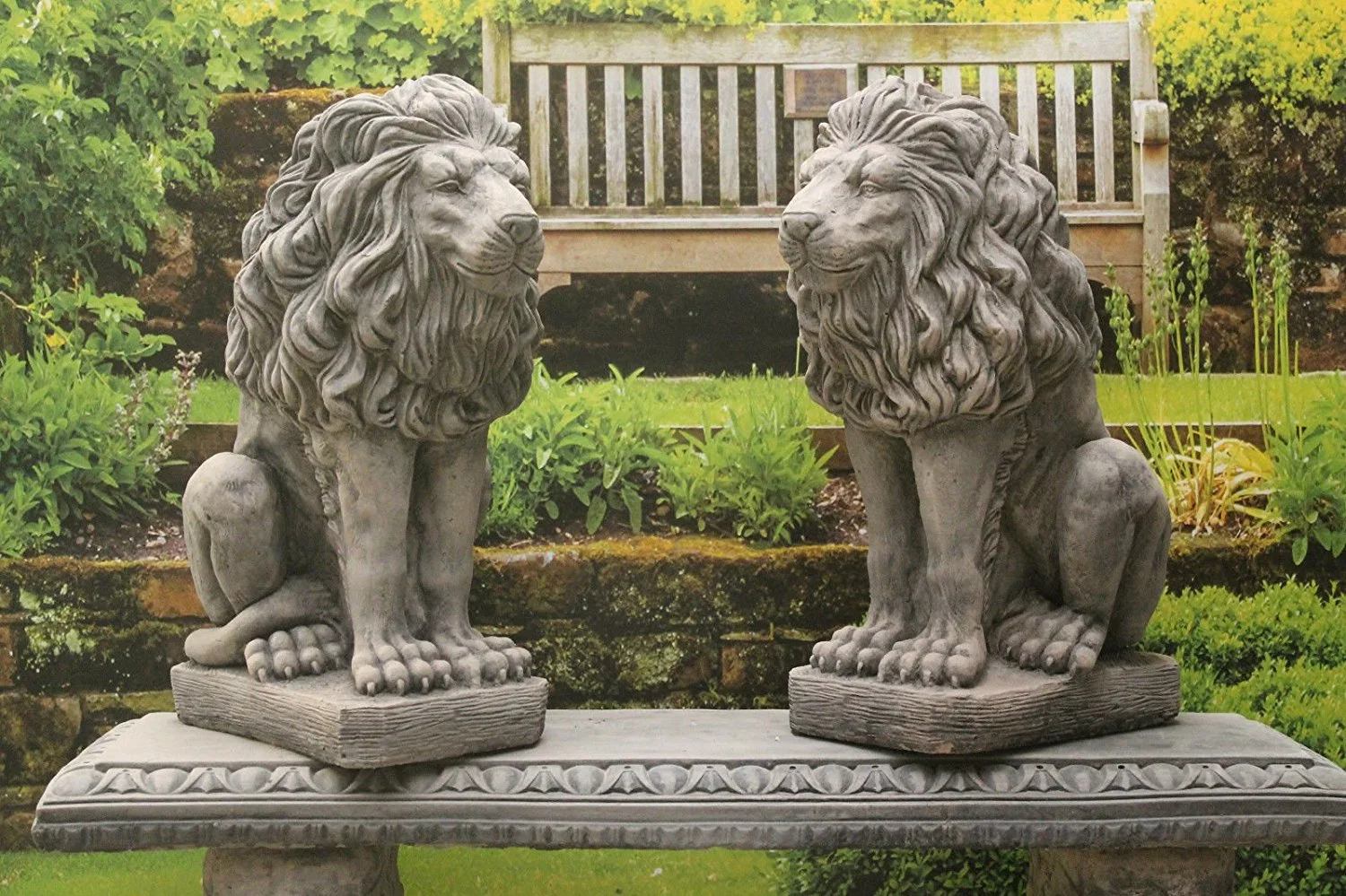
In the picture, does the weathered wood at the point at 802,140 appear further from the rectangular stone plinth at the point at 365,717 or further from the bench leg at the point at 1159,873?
the bench leg at the point at 1159,873

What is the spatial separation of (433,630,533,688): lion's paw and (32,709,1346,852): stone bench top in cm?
12

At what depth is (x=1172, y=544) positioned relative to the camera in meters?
3.29

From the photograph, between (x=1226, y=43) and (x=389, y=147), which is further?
(x=1226, y=43)

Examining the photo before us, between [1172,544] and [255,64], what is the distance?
217 cm

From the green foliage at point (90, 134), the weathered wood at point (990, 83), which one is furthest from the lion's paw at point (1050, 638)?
the green foliage at point (90, 134)

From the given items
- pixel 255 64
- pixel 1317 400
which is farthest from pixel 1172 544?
pixel 255 64

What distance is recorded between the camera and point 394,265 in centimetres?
221

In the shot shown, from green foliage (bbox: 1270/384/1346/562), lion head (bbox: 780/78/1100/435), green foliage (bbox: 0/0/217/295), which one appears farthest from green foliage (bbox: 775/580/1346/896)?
green foliage (bbox: 0/0/217/295)

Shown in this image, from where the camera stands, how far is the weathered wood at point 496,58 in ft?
10.9

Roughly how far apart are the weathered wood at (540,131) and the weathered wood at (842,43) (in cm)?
6

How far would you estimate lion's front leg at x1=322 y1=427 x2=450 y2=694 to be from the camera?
7.44 feet

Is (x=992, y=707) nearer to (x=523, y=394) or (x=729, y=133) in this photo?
(x=523, y=394)

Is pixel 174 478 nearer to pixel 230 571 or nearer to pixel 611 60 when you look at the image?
pixel 230 571

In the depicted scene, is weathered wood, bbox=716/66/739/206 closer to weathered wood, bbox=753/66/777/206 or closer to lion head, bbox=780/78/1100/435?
weathered wood, bbox=753/66/777/206
